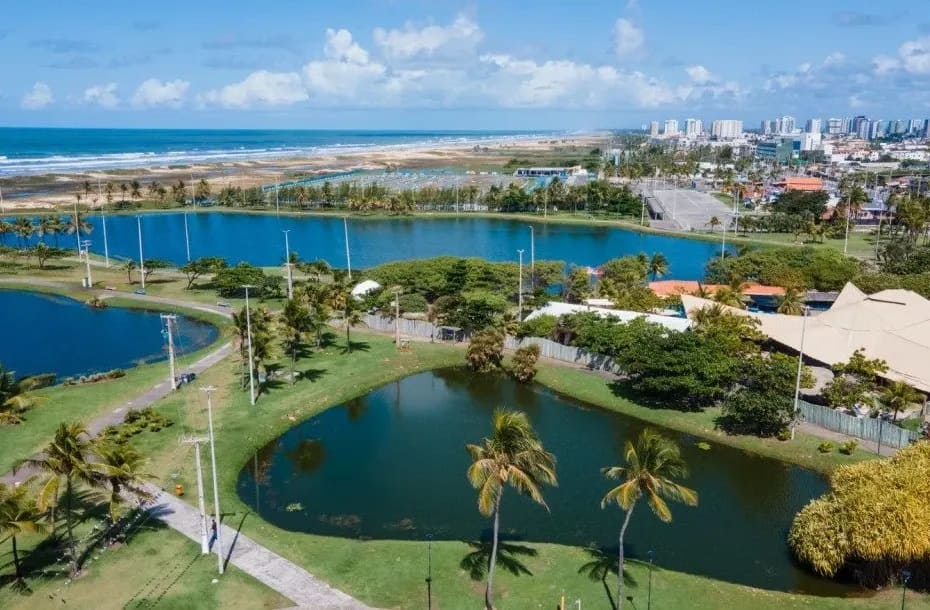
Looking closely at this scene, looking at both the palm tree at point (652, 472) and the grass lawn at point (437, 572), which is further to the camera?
the grass lawn at point (437, 572)

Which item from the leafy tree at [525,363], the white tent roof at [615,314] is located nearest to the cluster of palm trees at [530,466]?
the leafy tree at [525,363]

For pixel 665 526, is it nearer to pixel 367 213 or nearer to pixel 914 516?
pixel 914 516

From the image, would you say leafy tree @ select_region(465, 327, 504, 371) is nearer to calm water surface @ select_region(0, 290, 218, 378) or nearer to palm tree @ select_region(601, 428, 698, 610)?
calm water surface @ select_region(0, 290, 218, 378)

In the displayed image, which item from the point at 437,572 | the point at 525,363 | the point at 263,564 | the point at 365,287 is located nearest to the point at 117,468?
the point at 263,564

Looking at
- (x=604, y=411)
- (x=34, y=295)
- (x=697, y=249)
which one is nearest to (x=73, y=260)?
(x=34, y=295)

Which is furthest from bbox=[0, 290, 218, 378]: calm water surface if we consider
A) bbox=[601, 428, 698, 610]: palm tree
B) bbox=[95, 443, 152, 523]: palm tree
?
bbox=[601, 428, 698, 610]: palm tree

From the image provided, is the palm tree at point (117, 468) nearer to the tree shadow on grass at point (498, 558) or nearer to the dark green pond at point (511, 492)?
the dark green pond at point (511, 492)

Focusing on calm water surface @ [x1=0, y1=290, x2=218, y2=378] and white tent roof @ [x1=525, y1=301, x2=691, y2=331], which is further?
white tent roof @ [x1=525, y1=301, x2=691, y2=331]

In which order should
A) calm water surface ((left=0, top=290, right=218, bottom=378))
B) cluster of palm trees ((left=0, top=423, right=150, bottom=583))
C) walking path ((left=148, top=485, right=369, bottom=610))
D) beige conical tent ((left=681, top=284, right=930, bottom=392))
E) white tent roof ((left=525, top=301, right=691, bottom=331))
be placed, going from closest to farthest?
cluster of palm trees ((left=0, top=423, right=150, bottom=583)) → walking path ((left=148, top=485, right=369, bottom=610)) → beige conical tent ((left=681, top=284, right=930, bottom=392)) → calm water surface ((left=0, top=290, right=218, bottom=378)) → white tent roof ((left=525, top=301, right=691, bottom=331))

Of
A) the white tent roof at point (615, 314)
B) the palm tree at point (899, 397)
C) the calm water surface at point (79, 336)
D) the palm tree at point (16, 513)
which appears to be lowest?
the calm water surface at point (79, 336)
